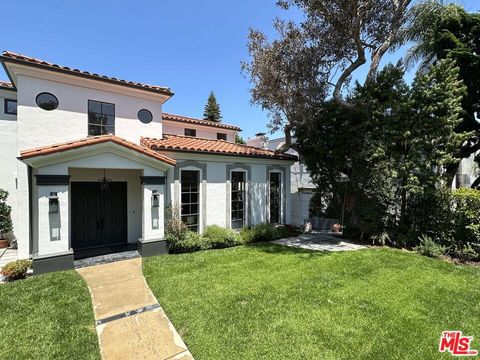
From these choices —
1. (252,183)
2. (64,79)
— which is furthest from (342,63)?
(64,79)

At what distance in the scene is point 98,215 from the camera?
34.3 feet

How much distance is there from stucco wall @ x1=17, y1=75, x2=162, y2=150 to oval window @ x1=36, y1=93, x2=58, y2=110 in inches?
4.8

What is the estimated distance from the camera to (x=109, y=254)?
940 cm

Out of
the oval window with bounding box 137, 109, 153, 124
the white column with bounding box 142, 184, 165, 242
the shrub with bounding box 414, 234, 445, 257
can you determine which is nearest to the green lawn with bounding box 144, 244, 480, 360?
the shrub with bounding box 414, 234, 445, 257

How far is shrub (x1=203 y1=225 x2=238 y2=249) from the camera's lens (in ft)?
34.6

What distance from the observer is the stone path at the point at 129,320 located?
4.21m

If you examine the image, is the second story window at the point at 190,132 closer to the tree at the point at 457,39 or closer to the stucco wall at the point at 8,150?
the stucco wall at the point at 8,150

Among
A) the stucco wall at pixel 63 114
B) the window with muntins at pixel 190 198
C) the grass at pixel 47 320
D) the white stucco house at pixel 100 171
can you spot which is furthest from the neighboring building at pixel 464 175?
the grass at pixel 47 320

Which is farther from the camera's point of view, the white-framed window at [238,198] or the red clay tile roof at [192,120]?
the red clay tile roof at [192,120]

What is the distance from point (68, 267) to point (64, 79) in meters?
6.87

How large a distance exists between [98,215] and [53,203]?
114 inches

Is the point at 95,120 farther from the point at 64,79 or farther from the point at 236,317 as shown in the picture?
the point at 236,317

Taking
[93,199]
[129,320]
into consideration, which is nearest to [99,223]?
[93,199]

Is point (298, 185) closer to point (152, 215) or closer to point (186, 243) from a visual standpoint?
point (186, 243)
